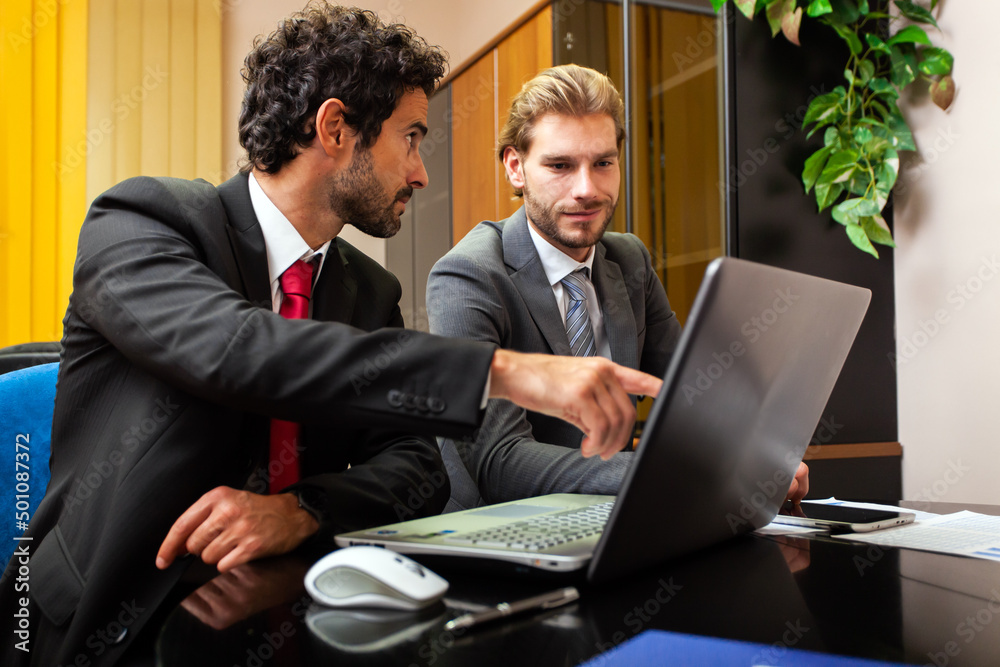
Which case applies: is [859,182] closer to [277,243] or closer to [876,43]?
[876,43]

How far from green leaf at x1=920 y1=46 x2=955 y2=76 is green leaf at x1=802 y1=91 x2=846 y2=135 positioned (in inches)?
9.4

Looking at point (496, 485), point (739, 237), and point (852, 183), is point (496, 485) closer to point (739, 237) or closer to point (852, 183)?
point (739, 237)

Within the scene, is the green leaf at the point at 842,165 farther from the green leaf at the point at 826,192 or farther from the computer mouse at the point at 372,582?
the computer mouse at the point at 372,582

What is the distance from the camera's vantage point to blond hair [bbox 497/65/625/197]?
5.26ft

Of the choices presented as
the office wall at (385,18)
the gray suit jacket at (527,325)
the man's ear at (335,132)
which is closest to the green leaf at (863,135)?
the gray suit jacket at (527,325)

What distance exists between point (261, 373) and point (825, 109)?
207 centimetres

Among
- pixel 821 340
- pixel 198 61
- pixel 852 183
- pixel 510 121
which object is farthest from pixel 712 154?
pixel 198 61

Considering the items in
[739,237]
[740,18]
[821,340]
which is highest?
[740,18]

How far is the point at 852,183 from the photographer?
2.29m

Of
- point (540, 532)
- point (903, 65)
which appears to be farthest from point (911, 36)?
point (540, 532)

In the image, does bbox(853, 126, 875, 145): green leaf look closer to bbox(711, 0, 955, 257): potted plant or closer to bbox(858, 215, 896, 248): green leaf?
bbox(711, 0, 955, 257): potted plant

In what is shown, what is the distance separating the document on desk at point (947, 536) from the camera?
0.81 meters

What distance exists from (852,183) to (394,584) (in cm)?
215

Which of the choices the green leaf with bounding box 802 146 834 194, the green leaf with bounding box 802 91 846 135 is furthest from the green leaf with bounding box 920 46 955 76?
the green leaf with bounding box 802 146 834 194
